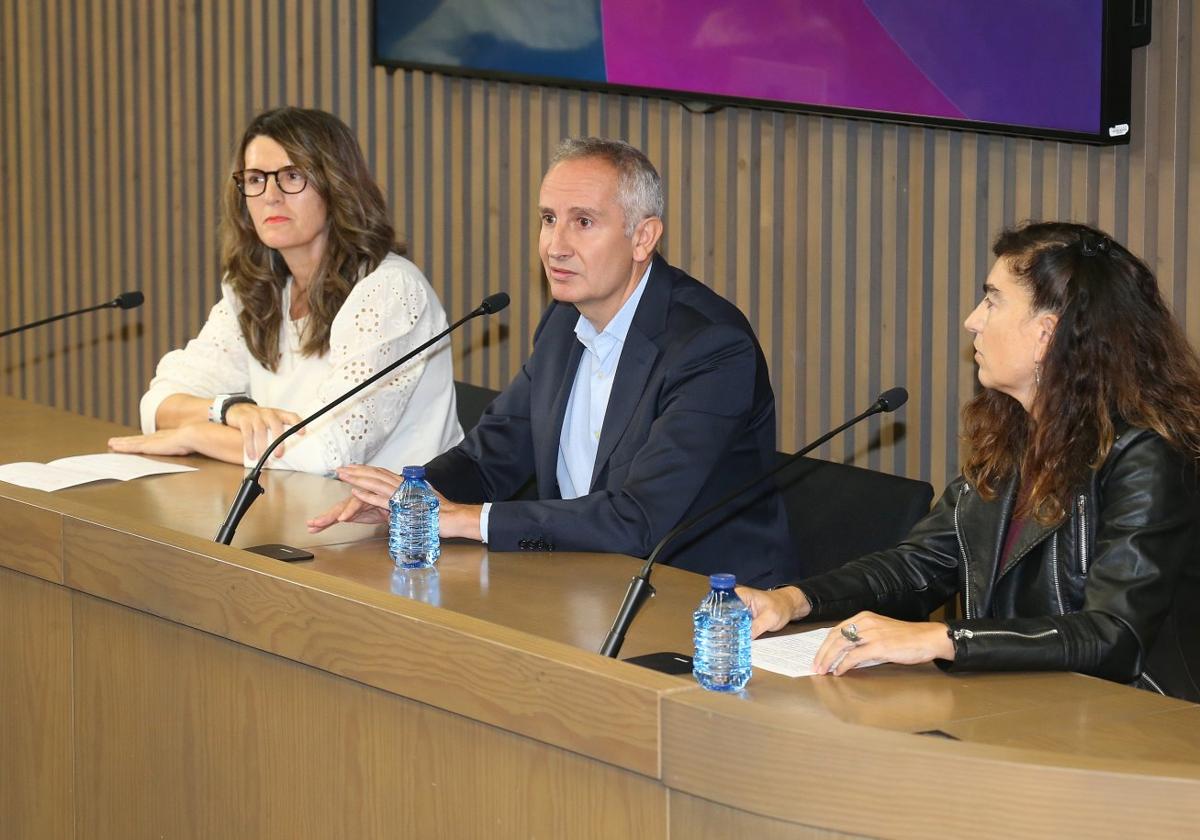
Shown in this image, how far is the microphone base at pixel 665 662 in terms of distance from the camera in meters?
2.16

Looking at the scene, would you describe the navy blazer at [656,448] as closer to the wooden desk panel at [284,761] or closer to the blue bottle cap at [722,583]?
the wooden desk panel at [284,761]

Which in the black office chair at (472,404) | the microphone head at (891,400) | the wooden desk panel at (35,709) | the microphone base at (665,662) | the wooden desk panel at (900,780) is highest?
the microphone head at (891,400)

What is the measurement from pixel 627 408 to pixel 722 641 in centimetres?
122

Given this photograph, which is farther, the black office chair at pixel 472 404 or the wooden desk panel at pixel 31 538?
the black office chair at pixel 472 404

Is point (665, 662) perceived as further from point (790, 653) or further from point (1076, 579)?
point (1076, 579)

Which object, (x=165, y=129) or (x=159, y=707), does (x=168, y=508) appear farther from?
(x=165, y=129)

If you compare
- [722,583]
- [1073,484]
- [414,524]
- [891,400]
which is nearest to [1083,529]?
[1073,484]

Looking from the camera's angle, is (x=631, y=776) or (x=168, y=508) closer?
(x=631, y=776)

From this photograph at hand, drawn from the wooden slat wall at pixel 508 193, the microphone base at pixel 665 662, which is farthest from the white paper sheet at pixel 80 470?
the wooden slat wall at pixel 508 193

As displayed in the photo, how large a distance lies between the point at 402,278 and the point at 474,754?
1.89 metres

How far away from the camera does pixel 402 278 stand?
3.87m

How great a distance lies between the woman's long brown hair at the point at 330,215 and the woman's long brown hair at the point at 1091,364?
1.75m

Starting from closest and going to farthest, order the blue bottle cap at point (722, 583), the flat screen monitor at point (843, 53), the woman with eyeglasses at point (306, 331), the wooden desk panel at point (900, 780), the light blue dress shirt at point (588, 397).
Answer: the wooden desk panel at point (900, 780) < the blue bottle cap at point (722, 583) < the light blue dress shirt at point (588, 397) < the flat screen monitor at point (843, 53) < the woman with eyeglasses at point (306, 331)

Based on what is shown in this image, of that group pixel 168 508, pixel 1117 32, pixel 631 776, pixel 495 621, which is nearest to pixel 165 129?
pixel 168 508
